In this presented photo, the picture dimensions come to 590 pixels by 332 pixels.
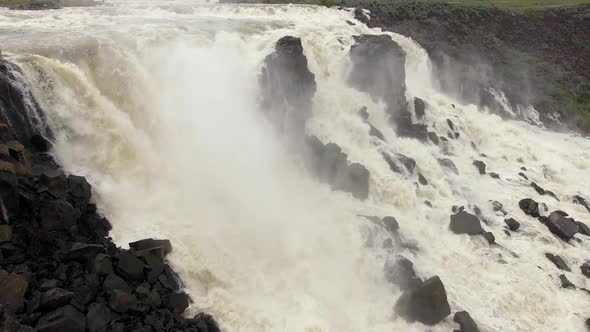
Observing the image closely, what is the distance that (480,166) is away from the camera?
98.0 ft

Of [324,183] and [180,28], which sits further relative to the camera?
[180,28]

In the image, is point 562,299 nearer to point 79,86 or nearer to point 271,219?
point 271,219

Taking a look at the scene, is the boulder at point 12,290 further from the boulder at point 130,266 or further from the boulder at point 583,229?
the boulder at point 583,229

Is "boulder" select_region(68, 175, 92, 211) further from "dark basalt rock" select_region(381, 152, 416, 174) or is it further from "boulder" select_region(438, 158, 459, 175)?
"boulder" select_region(438, 158, 459, 175)

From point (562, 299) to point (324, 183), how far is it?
40.7ft

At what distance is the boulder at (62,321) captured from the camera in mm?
12125

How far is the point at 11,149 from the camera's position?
15711mm

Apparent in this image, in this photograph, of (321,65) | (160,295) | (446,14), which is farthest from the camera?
(446,14)

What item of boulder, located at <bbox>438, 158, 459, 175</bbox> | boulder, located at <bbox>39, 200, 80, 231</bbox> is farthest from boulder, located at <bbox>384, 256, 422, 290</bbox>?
boulder, located at <bbox>39, 200, 80, 231</bbox>

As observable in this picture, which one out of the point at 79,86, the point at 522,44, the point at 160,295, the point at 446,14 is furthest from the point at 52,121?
the point at 522,44

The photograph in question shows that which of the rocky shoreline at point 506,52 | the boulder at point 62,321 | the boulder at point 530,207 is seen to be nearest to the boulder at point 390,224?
the boulder at point 530,207

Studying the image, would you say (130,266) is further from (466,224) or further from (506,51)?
(506,51)

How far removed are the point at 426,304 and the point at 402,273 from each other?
6.40 feet

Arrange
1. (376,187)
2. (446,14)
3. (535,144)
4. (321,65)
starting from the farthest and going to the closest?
(446,14)
(535,144)
(321,65)
(376,187)
